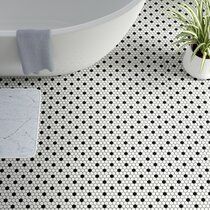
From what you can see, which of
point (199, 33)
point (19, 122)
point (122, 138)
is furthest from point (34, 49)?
point (199, 33)

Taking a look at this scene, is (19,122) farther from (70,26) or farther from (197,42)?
(197,42)

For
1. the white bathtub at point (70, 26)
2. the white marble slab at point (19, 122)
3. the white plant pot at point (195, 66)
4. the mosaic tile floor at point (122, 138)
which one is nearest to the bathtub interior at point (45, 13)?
the white bathtub at point (70, 26)

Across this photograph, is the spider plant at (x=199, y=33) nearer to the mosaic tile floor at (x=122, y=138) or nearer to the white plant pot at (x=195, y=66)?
the white plant pot at (x=195, y=66)

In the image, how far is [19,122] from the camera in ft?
10.2

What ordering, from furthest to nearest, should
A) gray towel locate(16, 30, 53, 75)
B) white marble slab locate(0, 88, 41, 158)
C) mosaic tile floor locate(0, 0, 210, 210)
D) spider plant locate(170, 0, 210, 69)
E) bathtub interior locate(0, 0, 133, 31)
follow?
bathtub interior locate(0, 0, 133, 31) < spider plant locate(170, 0, 210, 69) < white marble slab locate(0, 88, 41, 158) < mosaic tile floor locate(0, 0, 210, 210) < gray towel locate(16, 30, 53, 75)

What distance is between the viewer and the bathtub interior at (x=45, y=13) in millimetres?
3480

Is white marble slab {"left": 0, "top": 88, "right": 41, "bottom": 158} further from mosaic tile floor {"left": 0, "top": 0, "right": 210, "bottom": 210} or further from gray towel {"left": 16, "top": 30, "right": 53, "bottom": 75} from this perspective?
gray towel {"left": 16, "top": 30, "right": 53, "bottom": 75}

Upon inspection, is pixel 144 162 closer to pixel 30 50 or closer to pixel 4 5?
pixel 30 50

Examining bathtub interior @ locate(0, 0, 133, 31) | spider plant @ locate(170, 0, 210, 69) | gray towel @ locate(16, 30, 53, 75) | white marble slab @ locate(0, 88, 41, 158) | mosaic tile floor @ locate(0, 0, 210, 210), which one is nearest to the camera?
gray towel @ locate(16, 30, 53, 75)

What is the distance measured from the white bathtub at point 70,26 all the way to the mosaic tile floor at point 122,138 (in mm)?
274

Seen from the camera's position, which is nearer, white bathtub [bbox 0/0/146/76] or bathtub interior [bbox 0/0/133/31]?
white bathtub [bbox 0/0/146/76]

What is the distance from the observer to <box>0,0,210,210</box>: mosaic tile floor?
9.37ft

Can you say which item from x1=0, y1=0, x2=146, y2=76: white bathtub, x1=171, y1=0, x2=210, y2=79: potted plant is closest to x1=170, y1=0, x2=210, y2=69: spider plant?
x1=171, y1=0, x2=210, y2=79: potted plant

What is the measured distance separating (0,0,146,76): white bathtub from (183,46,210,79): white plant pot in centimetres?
55
